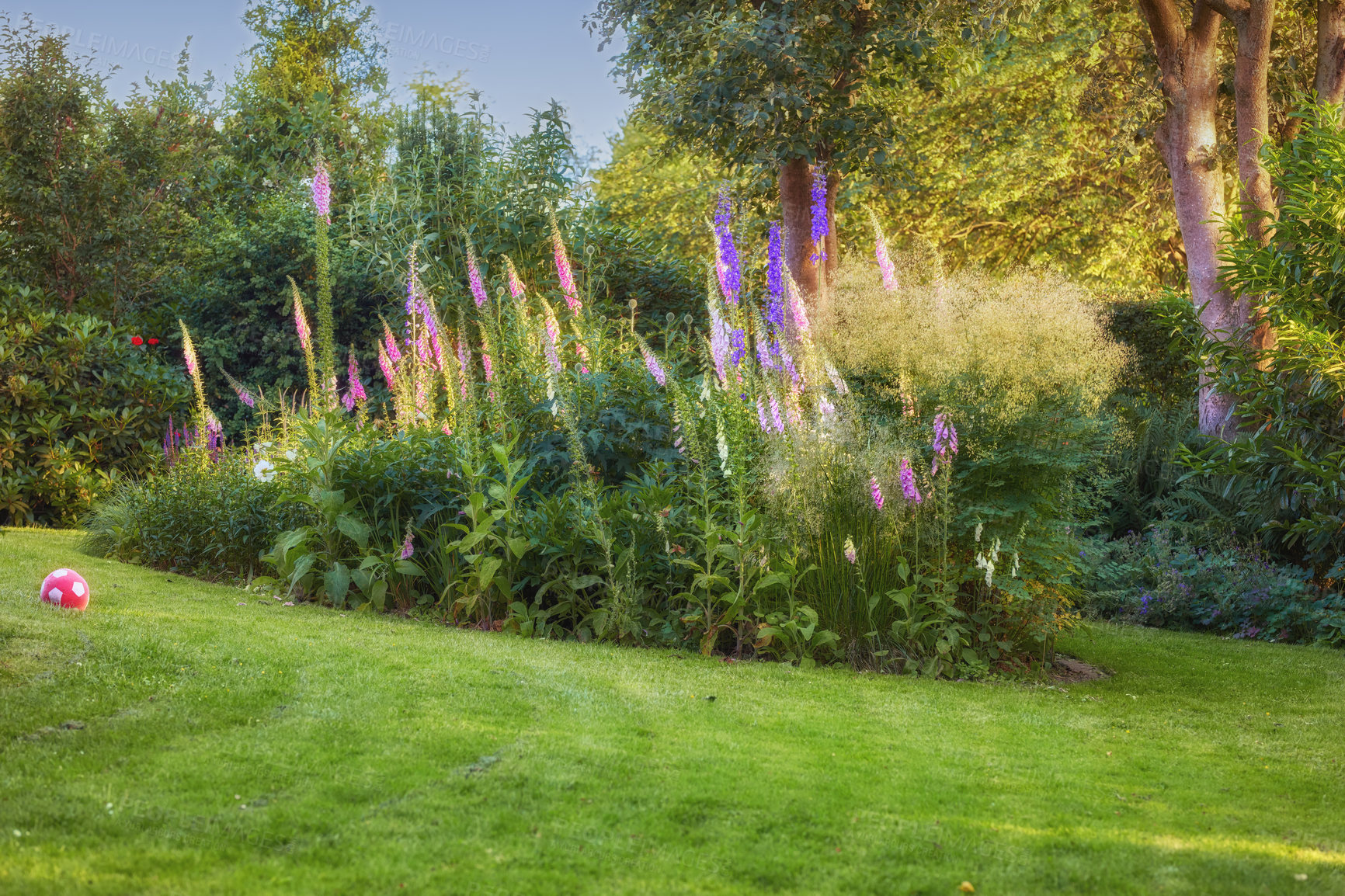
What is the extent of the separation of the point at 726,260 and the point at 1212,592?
4.56 m

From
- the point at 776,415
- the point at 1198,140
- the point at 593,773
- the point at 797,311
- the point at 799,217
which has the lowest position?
the point at 593,773

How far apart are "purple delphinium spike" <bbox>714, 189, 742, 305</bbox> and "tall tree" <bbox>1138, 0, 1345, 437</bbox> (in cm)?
538

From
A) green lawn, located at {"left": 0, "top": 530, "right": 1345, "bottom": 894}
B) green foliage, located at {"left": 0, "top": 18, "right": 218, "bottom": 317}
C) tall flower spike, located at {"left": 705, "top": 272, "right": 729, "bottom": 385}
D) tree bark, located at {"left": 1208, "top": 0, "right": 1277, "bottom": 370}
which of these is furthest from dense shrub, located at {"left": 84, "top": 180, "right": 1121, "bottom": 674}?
green foliage, located at {"left": 0, "top": 18, "right": 218, "bottom": 317}

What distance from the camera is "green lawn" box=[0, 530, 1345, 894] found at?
7.98 feet

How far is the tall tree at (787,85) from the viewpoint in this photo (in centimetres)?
903

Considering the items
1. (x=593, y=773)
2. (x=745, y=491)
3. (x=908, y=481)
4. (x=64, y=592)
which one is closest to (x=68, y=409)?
(x=64, y=592)

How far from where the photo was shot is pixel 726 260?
20.1ft

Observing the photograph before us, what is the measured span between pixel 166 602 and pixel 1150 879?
4.84 metres

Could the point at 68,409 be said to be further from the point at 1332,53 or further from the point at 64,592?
the point at 1332,53

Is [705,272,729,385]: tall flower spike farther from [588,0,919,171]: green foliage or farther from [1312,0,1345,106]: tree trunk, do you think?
[1312,0,1345,106]: tree trunk

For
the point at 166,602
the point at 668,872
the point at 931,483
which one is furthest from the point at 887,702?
the point at 166,602

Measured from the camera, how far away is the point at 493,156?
10.1 metres

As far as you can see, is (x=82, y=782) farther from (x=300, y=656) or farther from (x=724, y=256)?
(x=724, y=256)

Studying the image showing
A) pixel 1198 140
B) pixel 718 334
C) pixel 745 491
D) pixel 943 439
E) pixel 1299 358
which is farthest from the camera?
pixel 1198 140
